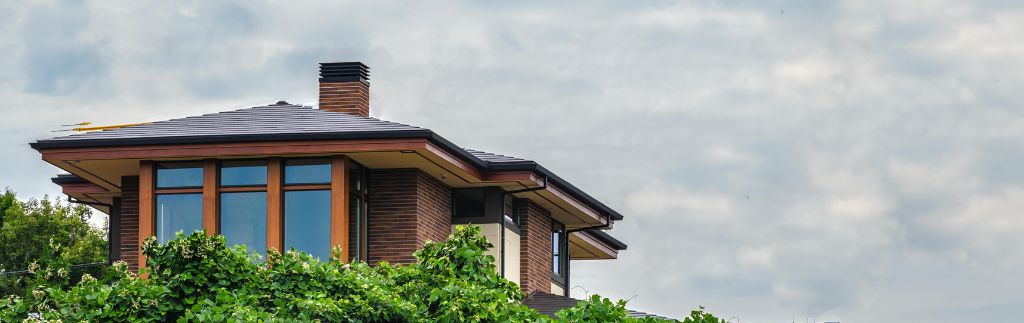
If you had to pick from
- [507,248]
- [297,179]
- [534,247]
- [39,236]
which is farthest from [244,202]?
[39,236]

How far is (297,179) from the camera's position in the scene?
1192 inches

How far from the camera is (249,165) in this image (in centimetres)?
3033

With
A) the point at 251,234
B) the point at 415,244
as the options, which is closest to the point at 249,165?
the point at 251,234

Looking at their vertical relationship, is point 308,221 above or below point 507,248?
above

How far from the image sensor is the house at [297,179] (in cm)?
3000

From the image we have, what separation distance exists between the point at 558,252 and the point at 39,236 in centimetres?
2244

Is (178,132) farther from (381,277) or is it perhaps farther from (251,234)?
(381,277)

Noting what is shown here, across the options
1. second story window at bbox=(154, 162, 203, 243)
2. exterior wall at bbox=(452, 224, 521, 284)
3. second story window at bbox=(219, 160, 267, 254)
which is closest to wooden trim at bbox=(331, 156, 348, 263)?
second story window at bbox=(219, 160, 267, 254)

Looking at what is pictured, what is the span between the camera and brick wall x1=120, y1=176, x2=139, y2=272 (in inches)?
1244

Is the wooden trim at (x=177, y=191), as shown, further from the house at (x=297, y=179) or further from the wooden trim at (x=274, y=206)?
the wooden trim at (x=274, y=206)

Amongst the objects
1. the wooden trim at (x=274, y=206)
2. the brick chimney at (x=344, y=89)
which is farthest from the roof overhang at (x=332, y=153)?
the brick chimney at (x=344, y=89)

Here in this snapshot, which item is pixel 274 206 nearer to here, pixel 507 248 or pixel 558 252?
pixel 507 248

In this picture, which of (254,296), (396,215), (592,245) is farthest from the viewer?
(592,245)

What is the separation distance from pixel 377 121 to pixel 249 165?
229cm
